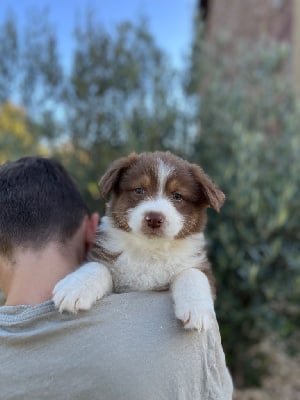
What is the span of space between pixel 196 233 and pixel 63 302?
3.70 ft

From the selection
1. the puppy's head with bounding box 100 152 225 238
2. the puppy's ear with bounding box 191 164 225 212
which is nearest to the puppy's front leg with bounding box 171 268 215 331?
the puppy's head with bounding box 100 152 225 238

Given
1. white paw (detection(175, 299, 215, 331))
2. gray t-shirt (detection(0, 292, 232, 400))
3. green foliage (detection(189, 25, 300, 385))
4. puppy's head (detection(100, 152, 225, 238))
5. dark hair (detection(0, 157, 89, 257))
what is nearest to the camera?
gray t-shirt (detection(0, 292, 232, 400))

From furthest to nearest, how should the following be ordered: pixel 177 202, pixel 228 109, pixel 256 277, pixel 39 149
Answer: pixel 39 149, pixel 228 109, pixel 256 277, pixel 177 202

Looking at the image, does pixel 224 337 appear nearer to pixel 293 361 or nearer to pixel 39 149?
pixel 293 361

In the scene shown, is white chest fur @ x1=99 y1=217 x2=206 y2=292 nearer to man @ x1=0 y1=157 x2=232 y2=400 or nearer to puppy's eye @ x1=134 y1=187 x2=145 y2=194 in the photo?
puppy's eye @ x1=134 y1=187 x2=145 y2=194

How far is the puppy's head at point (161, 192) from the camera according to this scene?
3152 millimetres

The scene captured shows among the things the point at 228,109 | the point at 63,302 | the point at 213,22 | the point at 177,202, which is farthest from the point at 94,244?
the point at 213,22

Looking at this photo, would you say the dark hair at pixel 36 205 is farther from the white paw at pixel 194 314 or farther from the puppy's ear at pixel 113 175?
the white paw at pixel 194 314

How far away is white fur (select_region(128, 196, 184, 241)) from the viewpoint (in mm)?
3072

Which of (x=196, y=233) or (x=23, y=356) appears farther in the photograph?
(x=196, y=233)

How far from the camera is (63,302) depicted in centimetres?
255

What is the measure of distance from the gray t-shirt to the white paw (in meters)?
0.03

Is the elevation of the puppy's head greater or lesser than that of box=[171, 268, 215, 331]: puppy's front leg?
greater

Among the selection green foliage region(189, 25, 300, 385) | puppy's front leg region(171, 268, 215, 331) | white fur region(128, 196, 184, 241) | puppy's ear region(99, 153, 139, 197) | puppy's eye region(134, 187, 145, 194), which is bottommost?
green foliage region(189, 25, 300, 385)
